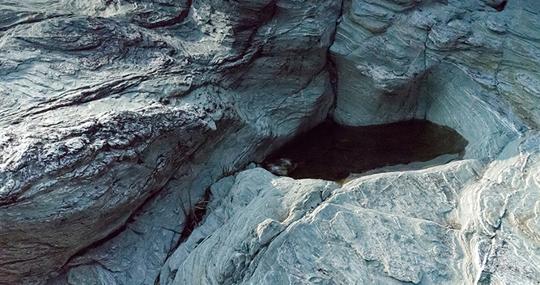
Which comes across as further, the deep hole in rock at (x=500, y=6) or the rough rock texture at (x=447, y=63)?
the deep hole in rock at (x=500, y=6)

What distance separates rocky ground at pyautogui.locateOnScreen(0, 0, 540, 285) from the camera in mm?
4598

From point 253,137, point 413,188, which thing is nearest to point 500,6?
point 413,188

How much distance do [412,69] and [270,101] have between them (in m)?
1.70

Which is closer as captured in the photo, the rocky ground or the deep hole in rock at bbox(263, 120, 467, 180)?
the rocky ground

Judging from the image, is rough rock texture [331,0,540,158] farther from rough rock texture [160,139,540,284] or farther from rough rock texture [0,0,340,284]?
rough rock texture [160,139,540,284]

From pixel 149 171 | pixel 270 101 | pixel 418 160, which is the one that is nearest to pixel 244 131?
pixel 270 101

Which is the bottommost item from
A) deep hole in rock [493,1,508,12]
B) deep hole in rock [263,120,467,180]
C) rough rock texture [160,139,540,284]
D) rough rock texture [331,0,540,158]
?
deep hole in rock [263,120,467,180]

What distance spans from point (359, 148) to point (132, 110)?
9.36 feet

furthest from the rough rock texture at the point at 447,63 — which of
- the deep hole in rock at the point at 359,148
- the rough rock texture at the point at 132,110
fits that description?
the rough rock texture at the point at 132,110

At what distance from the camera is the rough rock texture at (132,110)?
4727mm

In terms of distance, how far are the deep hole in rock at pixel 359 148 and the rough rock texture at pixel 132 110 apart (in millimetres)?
239

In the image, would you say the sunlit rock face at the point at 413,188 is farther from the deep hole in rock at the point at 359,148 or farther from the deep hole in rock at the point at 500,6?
the deep hole in rock at the point at 359,148

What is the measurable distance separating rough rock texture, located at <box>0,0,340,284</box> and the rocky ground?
0.05ft

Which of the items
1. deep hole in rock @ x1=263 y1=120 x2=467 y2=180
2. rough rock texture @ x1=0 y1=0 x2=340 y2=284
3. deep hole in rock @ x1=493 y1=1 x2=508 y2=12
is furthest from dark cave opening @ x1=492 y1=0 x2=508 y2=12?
rough rock texture @ x1=0 y1=0 x2=340 y2=284
